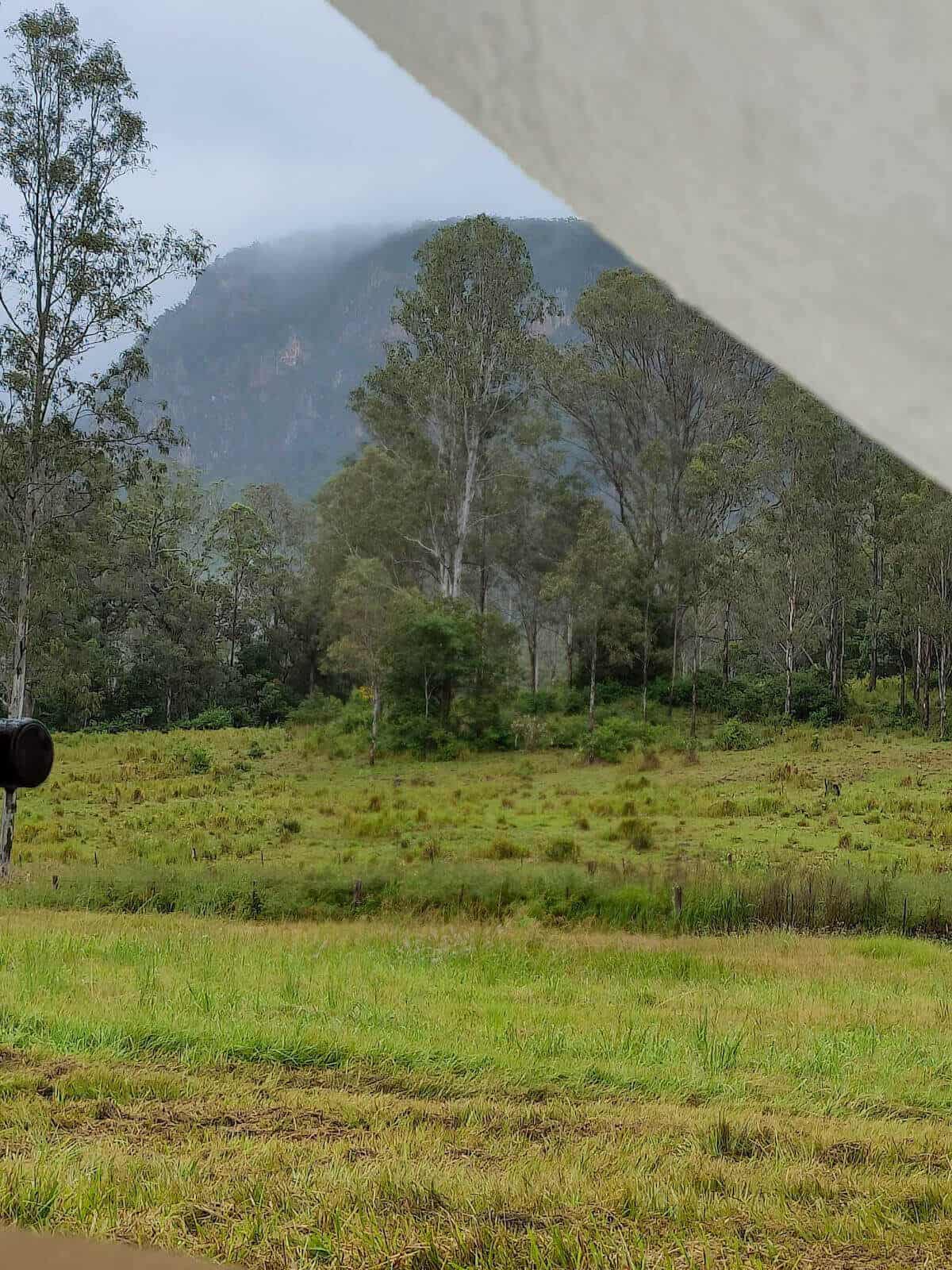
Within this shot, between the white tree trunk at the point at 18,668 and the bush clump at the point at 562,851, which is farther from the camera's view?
the bush clump at the point at 562,851

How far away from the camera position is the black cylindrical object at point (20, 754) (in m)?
3.67

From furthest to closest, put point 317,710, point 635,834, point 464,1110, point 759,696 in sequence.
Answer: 1. point 317,710
2. point 759,696
3. point 635,834
4. point 464,1110

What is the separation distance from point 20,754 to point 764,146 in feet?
12.8

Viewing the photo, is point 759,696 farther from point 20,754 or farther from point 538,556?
point 20,754

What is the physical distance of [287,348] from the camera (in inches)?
2542

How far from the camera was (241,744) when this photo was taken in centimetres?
1856

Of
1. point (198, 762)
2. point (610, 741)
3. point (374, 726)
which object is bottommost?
point (198, 762)

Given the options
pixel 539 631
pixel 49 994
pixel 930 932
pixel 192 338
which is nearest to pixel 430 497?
pixel 539 631

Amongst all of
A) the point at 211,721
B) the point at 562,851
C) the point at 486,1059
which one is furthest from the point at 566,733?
the point at 486,1059

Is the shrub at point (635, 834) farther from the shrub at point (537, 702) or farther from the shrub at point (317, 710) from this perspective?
the shrub at point (317, 710)

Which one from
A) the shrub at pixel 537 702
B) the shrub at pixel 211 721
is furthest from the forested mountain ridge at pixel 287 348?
the shrub at pixel 537 702

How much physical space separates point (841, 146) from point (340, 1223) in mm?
2796

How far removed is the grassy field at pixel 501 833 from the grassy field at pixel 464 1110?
9.78ft

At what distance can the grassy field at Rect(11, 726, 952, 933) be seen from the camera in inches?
359
